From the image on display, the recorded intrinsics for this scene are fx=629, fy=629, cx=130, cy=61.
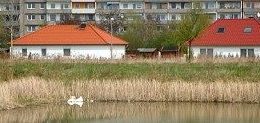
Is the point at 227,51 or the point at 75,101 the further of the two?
the point at 227,51

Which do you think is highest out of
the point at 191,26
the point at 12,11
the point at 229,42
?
the point at 12,11

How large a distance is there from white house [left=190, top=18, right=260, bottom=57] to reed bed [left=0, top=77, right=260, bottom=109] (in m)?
18.7

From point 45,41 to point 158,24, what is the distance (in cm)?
3440

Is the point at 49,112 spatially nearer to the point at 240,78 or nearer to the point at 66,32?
the point at 240,78

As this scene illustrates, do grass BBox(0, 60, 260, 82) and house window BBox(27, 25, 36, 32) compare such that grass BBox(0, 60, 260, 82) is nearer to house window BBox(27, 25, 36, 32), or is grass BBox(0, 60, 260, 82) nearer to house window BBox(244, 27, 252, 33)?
house window BBox(244, 27, 252, 33)

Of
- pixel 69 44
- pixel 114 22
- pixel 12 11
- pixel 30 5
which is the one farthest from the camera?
pixel 30 5

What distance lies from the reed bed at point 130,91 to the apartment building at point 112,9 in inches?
2296

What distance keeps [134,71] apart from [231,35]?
17510mm

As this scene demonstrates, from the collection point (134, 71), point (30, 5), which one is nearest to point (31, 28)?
point (30, 5)

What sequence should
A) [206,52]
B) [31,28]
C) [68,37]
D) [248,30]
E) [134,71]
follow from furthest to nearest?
[31,28] → [68,37] → [248,30] → [206,52] → [134,71]

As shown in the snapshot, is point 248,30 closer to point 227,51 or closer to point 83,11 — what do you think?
point 227,51

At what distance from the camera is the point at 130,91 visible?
96.4 ft

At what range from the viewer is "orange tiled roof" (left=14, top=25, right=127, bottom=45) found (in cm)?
5177

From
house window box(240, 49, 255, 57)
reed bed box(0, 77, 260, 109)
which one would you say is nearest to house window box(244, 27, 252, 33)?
house window box(240, 49, 255, 57)
